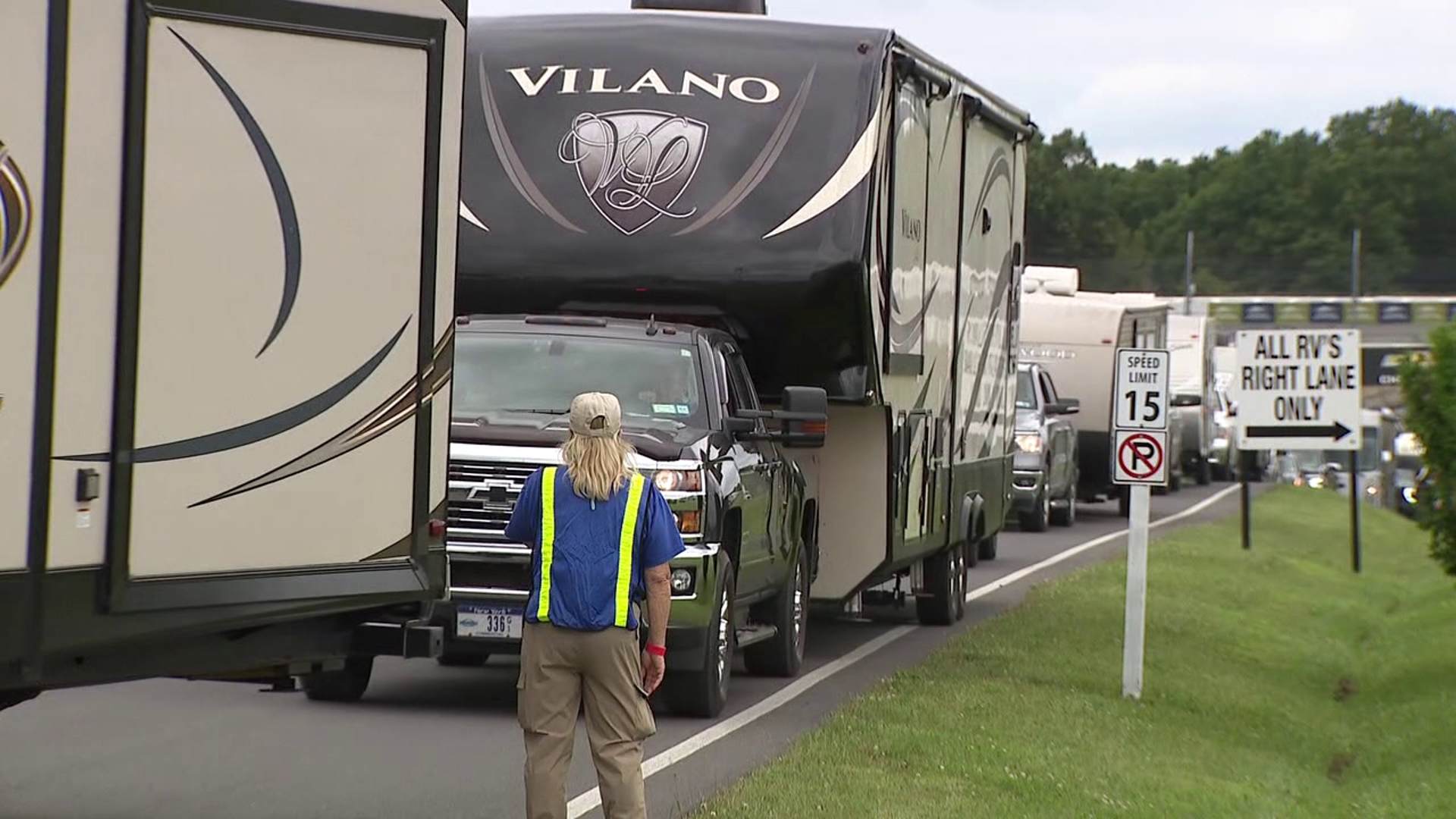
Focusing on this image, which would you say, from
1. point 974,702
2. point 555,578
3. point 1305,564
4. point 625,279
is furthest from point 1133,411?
point 1305,564

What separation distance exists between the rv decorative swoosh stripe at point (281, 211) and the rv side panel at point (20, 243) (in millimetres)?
902

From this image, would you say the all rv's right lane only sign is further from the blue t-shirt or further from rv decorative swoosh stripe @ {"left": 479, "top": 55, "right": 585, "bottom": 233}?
the blue t-shirt

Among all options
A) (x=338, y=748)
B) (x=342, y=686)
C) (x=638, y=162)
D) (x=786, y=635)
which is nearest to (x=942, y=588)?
(x=786, y=635)

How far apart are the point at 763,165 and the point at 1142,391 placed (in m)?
2.68

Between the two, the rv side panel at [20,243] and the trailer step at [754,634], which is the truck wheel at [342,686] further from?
the rv side panel at [20,243]

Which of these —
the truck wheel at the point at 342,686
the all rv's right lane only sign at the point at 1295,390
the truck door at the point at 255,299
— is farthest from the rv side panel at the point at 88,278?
the all rv's right lane only sign at the point at 1295,390

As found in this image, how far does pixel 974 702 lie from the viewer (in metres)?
13.4

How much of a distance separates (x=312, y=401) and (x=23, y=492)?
1442 millimetres

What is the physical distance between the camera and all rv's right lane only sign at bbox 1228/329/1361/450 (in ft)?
85.9

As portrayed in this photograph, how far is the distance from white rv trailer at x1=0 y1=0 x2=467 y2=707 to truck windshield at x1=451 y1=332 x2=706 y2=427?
13.3 ft

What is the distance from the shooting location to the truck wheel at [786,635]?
47.9 ft

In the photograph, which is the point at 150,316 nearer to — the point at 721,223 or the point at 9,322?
the point at 9,322

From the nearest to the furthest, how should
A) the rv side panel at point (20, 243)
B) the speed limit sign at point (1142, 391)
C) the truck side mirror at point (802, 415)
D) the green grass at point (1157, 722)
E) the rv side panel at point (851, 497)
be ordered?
the rv side panel at point (20, 243) < the green grass at point (1157, 722) < the truck side mirror at point (802, 415) < the speed limit sign at point (1142, 391) < the rv side panel at point (851, 497)

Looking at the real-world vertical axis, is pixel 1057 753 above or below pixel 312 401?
below
